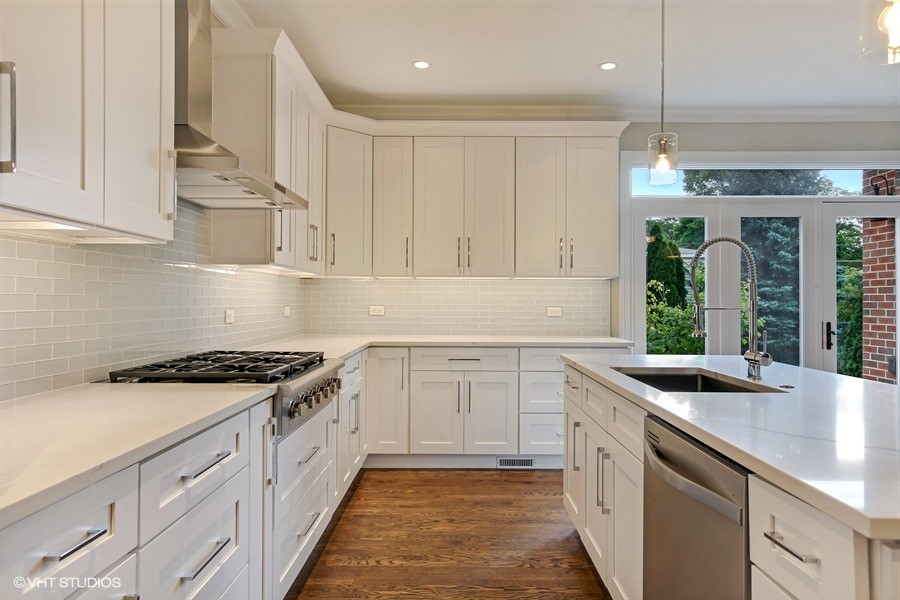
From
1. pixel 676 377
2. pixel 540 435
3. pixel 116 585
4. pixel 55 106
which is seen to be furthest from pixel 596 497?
pixel 55 106

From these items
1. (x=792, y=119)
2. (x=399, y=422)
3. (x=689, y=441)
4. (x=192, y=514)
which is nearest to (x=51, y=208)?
(x=192, y=514)

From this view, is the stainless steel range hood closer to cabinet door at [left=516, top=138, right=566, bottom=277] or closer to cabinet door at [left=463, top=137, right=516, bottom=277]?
cabinet door at [left=463, top=137, right=516, bottom=277]

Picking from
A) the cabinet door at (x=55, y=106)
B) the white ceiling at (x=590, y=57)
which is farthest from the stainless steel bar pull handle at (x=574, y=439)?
the white ceiling at (x=590, y=57)

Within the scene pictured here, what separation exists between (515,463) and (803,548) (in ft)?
9.21

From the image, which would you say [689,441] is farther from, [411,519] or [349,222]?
[349,222]

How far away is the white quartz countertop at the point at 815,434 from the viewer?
711 millimetres

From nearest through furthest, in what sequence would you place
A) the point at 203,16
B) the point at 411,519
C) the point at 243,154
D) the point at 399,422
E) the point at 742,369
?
the point at 742,369 → the point at 203,16 → the point at 243,154 → the point at 411,519 → the point at 399,422

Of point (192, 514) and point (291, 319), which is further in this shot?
point (291, 319)

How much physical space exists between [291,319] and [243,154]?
1614mm

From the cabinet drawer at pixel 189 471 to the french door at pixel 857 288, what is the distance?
4595 mm

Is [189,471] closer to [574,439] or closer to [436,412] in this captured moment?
[574,439]

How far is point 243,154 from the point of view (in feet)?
7.82

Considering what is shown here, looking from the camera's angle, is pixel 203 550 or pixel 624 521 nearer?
pixel 203 550

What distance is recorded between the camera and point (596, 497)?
196 centimetres
